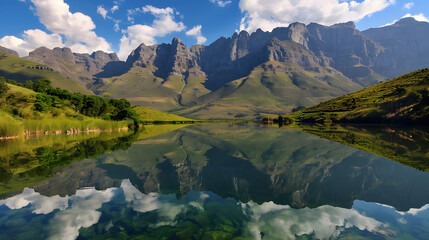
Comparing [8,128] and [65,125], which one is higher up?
[8,128]

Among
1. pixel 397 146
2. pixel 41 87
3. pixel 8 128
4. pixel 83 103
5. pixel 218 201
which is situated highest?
pixel 41 87

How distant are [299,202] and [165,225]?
7694 mm

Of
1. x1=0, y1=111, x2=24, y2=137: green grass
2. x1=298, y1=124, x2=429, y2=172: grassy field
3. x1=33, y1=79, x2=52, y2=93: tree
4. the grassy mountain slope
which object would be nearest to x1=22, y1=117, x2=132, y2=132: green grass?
x1=0, y1=111, x2=24, y2=137: green grass

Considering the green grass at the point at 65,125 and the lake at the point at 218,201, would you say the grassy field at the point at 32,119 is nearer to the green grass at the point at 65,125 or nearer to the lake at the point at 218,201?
the green grass at the point at 65,125

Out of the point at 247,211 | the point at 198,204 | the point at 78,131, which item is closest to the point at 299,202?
the point at 247,211

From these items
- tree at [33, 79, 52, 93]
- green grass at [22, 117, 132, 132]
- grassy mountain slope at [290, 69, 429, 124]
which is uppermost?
tree at [33, 79, 52, 93]

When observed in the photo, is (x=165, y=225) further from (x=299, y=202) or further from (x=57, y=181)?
(x=57, y=181)

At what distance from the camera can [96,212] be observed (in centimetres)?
1057

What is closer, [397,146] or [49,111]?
[397,146]

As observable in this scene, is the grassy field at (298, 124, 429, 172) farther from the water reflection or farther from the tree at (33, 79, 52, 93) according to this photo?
the tree at (33, 79, 52, 93)

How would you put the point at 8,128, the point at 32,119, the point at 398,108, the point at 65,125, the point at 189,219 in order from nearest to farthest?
the point at 189,219
the point at 8,128
the point at 65,125
the point at 32,119
the point at 398,108

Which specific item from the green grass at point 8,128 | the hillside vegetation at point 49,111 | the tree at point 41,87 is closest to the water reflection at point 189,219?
the green grass at point 8,128

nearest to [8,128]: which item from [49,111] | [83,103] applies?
[49,111]

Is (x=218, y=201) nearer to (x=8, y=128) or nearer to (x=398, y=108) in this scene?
(x=8, y=128)
